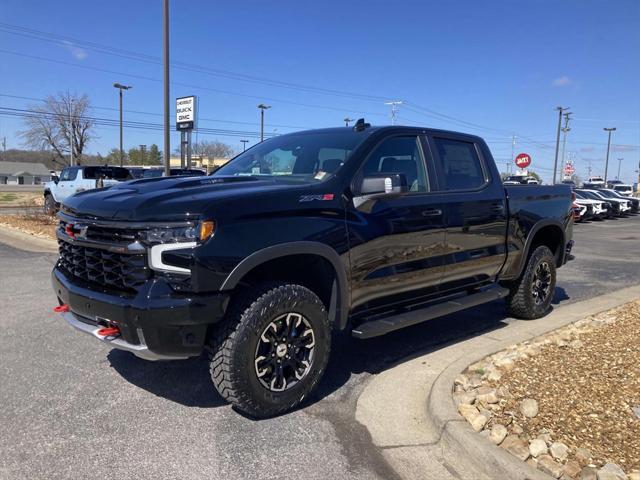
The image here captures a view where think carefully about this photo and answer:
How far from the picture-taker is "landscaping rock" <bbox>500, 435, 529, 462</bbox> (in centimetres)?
295

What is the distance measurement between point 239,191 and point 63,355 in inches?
97.6

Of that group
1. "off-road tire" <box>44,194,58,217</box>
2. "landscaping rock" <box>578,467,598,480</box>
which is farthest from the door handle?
"off-road tire" <box>44,194,58,217</box>

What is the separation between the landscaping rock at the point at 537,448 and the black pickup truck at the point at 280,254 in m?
1.32

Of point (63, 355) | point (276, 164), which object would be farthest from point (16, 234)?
point (276, 164)

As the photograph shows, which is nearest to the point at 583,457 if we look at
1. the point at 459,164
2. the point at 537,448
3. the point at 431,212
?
the point at 537,448

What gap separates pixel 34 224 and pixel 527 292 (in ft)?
43.4

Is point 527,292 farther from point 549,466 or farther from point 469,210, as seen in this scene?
point 549,466

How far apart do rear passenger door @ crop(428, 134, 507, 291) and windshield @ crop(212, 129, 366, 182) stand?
96 centimetres

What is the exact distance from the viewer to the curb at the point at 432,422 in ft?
9.62

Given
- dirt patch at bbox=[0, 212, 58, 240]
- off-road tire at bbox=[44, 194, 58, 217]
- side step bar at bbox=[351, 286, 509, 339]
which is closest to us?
side step bar at bbox=[351, 286, 509, 339]

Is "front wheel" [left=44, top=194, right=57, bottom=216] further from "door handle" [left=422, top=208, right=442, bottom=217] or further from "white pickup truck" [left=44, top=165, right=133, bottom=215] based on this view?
"door handle" [left=422, top=208, right=442, bottom=217]

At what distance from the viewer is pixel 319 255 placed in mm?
3611

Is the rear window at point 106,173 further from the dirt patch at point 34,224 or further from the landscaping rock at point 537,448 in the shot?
the landscaping rock at point 537,448

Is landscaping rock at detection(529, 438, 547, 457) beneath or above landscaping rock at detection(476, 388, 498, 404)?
beneath
